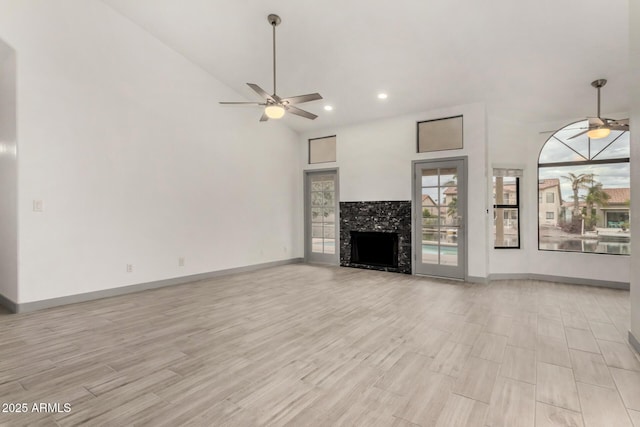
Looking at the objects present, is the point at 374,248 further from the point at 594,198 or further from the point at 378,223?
the point at 594,198

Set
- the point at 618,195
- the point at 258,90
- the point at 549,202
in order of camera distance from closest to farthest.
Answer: the point at 258,90 < the point at 618,195 < the point at 549,202

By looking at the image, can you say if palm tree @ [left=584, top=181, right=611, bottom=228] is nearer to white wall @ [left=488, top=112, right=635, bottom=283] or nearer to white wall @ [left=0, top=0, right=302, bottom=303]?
white wall @ [left=488, top=112, right=635, bottom=283]

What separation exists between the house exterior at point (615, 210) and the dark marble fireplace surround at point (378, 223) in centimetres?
325

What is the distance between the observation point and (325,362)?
2496 millimetres

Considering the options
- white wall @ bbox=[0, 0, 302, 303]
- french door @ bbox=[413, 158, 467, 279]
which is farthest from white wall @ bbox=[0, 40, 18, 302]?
french door @ bbox=[413, 158, 467, 279]

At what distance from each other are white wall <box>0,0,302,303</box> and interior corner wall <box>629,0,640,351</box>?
5.65m

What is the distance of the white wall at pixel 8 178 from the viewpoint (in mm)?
3769

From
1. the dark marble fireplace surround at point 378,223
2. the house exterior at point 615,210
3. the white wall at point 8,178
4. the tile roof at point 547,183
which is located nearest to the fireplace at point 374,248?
the dark marble fireplace surround at point 378,223

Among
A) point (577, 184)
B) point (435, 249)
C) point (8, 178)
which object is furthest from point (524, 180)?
point (8, 178)

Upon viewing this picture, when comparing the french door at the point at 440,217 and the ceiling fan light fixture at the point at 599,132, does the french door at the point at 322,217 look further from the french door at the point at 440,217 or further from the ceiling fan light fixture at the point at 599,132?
the ceiling fan light fixture at the point at 599,132

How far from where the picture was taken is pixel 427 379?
88.1 inches

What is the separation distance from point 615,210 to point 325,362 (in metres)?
5.89

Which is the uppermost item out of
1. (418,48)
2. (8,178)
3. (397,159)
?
(418,48)

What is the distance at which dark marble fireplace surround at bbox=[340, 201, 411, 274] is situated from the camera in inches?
242
